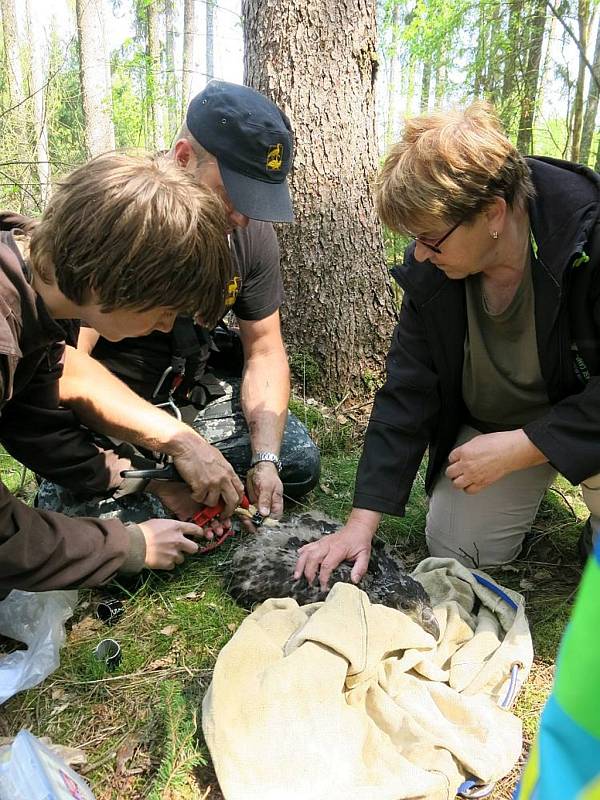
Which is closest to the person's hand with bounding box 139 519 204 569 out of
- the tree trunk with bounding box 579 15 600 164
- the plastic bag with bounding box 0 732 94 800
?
the plastic bag with bounding box 0 732 94 800

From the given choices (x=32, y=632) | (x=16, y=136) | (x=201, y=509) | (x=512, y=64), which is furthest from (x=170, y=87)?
(x=32, y=632)

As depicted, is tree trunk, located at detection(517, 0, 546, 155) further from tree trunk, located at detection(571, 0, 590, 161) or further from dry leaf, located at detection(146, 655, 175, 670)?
dry leaf, located at detection(146, 655, 175, 670)

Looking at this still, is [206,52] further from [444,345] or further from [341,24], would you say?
[444,345]

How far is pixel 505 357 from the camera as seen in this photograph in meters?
3.35

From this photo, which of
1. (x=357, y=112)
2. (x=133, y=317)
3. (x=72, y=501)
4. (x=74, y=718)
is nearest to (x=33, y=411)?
(x=72, y=501)

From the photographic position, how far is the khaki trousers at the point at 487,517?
3.70m

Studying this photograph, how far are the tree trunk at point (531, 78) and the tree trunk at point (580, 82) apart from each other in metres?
0.64

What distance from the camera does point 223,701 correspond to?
7.52 feet

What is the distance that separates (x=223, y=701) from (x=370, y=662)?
Answer: 0.56 m

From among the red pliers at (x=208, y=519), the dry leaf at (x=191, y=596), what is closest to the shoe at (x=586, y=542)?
the red pliers at (x=208, y=519)

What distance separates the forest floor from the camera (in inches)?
90.2

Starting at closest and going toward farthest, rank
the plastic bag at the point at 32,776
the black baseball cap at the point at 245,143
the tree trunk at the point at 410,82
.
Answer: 1. the plastic bag at the point at 32,776
2. the black baseball cap at the point at 245,143
3. the tree trunk at the point at 410,82

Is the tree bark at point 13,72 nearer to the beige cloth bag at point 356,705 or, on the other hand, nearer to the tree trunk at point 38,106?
the tree trunk at point 38,106

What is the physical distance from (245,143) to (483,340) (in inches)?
59.9
